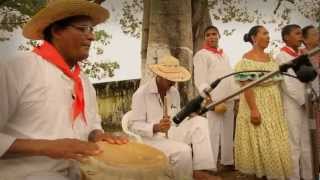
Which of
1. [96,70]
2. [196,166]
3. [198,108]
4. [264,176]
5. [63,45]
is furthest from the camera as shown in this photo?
[96,70]

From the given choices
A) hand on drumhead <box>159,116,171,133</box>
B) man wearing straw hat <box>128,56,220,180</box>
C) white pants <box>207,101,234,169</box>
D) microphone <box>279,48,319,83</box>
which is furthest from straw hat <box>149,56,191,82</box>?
A: microphone <box>279,48,319,83</box>

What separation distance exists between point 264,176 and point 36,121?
8.65ft

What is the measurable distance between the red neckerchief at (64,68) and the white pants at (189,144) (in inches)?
61.2

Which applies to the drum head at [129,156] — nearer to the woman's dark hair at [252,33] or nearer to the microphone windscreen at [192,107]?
the microphone windscreen at [192,107]

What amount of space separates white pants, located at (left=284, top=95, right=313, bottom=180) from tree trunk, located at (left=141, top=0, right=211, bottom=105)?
98cm

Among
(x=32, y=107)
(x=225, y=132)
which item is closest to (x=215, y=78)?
(x=225, y=132)

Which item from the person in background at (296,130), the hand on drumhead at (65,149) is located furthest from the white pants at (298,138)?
the hand on drumhead at (65,149)

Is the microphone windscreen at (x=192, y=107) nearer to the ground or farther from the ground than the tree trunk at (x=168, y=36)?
nearer to the ground

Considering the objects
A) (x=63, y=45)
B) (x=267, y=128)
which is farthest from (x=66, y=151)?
(x=267, y=128)

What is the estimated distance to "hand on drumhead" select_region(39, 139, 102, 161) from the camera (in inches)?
64.7

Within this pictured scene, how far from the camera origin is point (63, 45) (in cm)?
194

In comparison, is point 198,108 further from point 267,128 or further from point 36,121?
point 267,128

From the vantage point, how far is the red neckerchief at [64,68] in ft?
6.20

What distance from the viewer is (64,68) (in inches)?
74.8
